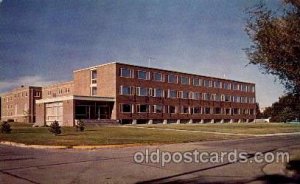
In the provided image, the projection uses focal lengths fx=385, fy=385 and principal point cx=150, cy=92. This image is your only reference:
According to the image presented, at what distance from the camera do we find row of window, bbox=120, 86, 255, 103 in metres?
61.3

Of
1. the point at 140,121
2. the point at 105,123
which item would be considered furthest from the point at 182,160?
the point at 140,121

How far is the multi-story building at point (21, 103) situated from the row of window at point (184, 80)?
129ft

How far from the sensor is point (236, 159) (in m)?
14.6

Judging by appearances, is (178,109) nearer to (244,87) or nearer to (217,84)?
(217,84)

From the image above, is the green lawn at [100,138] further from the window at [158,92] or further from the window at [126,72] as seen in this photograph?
the window at [158,92]

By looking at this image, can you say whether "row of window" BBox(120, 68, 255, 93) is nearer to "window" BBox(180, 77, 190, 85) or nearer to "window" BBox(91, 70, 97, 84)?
"window" BBox(180, 77, 190, 85)

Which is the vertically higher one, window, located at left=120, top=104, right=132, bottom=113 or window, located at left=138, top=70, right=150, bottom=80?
window, located at left=138, top=70, right=150, bottom=80

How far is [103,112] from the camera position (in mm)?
59094

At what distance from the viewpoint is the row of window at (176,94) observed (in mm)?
61266

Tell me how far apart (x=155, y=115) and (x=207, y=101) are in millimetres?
17339

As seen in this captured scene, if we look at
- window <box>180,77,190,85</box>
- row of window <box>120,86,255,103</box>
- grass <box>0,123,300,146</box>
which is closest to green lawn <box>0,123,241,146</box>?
grass <box>0,123,300,146</box>

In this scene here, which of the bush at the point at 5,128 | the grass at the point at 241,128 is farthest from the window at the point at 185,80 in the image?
the bush at the point at 5,128

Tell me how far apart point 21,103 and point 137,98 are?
45.7 meters

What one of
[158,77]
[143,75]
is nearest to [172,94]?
[158,77]
